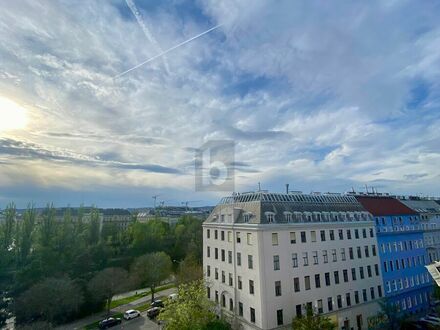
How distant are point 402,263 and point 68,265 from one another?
210 ft

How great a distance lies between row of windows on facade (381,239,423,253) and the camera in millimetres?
47466

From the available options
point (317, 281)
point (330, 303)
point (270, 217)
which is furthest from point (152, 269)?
point (330, 303)

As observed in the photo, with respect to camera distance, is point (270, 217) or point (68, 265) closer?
point (270, 217)

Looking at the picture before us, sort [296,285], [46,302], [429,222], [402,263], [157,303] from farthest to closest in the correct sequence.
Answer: [429,222] → [157,303] → [402,263] → [46,302] → [296,285]

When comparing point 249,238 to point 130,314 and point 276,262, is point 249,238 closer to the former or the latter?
point 276,262

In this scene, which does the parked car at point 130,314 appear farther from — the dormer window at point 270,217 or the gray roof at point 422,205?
the gray roof at point 422,205

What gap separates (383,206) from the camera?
52.2m

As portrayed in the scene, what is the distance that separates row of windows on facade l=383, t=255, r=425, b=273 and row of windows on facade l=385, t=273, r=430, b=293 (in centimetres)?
193

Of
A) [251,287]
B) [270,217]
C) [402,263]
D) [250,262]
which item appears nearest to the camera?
A: [251,287]

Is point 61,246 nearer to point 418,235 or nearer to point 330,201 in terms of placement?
point 330,201

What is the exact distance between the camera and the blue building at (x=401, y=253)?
153ft

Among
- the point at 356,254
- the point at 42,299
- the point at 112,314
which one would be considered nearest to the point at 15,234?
the point at 42,299

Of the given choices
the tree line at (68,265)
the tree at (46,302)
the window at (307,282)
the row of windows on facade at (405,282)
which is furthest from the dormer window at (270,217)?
the tree at (46,302)

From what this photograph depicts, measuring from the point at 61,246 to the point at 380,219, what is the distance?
63.4 metres
